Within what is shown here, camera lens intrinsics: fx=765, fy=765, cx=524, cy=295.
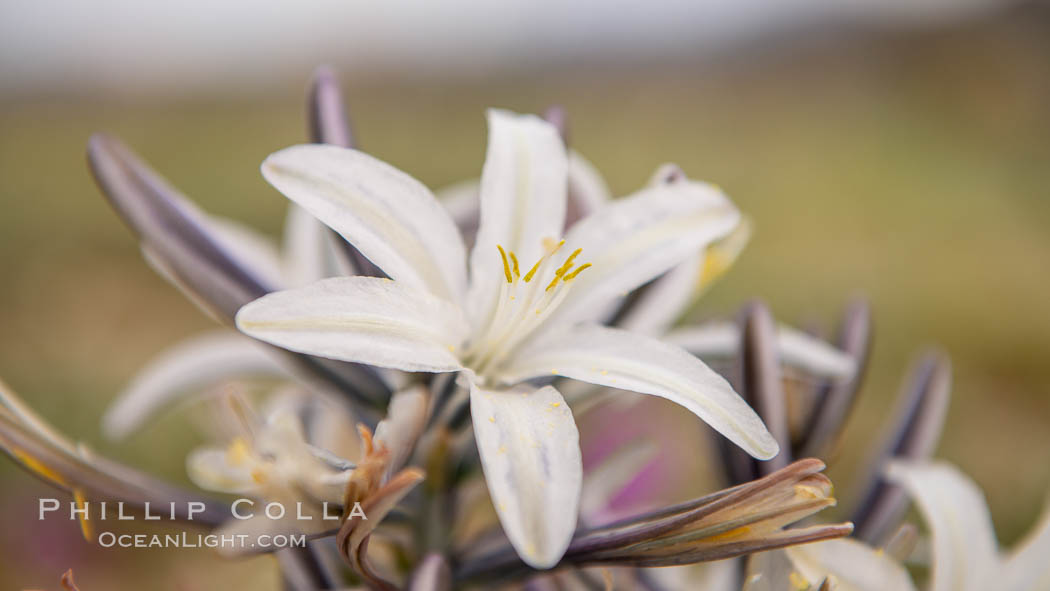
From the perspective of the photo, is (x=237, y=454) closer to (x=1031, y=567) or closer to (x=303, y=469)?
(x=303, y=469)

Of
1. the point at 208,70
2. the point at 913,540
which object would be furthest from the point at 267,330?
the point at 208,70

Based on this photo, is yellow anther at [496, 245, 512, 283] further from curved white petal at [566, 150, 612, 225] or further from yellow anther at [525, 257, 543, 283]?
curved white petal at [566, 150, 612, 225]

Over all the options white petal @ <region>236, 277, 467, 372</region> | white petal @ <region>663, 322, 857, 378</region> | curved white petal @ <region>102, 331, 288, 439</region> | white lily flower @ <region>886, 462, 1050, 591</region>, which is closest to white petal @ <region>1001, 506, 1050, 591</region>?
white lily flower @ <region>886, 462, 1050, 591</region>

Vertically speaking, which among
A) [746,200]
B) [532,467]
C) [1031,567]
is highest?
[532,467]

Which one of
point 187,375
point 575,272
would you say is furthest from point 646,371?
point 187,375

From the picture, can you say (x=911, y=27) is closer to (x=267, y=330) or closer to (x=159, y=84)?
(x=159, y=84)

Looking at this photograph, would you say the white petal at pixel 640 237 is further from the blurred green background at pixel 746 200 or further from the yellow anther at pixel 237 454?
the blurred green background at pixel 746 200
